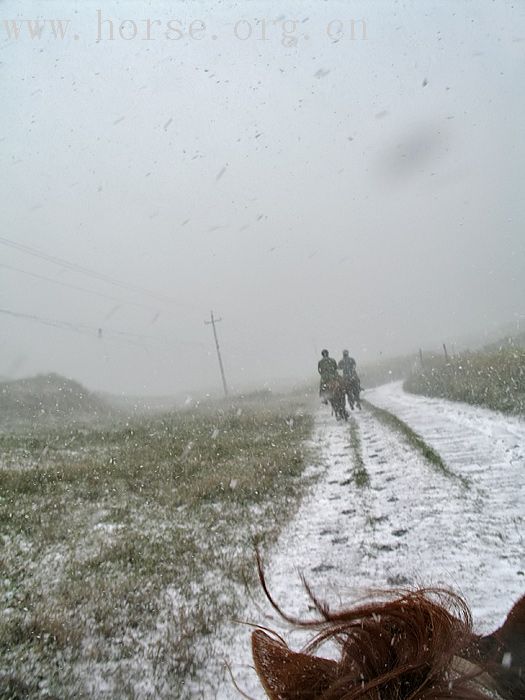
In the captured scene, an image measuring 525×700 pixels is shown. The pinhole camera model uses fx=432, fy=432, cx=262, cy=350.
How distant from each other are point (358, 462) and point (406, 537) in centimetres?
371

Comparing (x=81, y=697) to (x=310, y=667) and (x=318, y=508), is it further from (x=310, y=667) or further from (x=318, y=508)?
(x=318, y=508)

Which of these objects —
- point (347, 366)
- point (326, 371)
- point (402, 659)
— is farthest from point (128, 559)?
point (347, 366)

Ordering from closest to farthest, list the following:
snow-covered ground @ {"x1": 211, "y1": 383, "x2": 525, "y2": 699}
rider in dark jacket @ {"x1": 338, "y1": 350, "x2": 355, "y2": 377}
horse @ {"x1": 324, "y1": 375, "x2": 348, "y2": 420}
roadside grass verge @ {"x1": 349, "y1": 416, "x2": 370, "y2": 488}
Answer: snow-covered ground @ {"x1": 211, "y1": 383, "x2": 525, "y2": 699} < roadside grass verge @ {"x1": 349, "y1": 416, "x2": 370, "y2": 488} < horse @ {"x1": 324, "y1": 375, "x2": 348, "y2": 420} < rider in dark jacket @ {"x1": 338, "y1": 350, "x2": 355, "y2": 377}

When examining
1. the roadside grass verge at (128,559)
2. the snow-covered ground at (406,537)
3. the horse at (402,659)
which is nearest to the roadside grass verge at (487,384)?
the snow-covered ground at (406,537)

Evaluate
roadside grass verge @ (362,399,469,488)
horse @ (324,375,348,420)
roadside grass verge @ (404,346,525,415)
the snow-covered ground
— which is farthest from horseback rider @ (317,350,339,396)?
the snow-covered ground

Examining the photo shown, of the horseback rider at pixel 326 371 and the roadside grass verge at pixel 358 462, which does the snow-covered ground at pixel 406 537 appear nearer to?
the roadside grass verge at pixel 358 462

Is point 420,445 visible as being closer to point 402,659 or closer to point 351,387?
point 402,659

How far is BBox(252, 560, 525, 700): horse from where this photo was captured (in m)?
1.45

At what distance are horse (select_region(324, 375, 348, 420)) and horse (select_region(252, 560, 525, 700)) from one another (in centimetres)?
1326

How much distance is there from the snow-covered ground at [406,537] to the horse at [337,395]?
6.55 m

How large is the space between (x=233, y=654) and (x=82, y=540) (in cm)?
309

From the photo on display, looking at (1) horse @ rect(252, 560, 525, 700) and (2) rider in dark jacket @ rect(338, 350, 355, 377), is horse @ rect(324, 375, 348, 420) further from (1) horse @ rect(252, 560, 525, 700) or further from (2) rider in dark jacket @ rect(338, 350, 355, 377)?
(1) horse @ rect(252, 560, 525, 700)

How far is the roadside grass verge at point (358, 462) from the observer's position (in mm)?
6816

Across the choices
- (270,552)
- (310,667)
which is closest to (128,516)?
(270,552)
